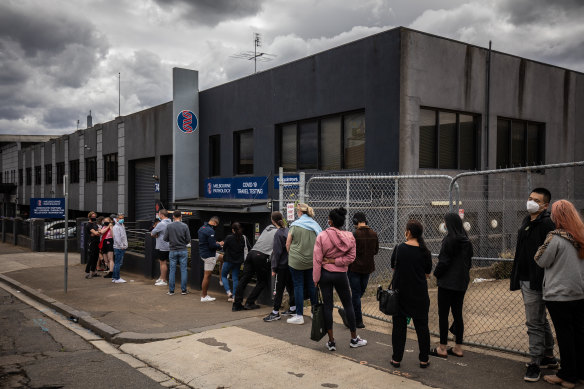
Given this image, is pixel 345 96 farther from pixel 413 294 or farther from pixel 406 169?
pixel 413 294

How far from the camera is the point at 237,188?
1688cm

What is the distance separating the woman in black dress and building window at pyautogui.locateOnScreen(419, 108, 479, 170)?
24.0 feet

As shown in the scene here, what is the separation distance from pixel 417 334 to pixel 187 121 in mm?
15261

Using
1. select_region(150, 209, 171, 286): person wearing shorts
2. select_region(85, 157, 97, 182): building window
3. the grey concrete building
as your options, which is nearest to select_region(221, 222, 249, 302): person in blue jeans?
the grey concrete building

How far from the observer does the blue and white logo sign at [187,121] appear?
1914 cm

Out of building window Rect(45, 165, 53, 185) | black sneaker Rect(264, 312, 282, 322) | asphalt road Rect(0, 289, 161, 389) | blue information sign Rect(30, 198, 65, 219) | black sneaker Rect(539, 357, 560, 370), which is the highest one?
building window Rect(45, 165, 53, 185)

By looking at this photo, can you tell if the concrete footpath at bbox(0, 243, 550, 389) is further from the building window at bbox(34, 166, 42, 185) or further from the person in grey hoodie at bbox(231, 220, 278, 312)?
the building window at bbox(34, 166, 42, 185)

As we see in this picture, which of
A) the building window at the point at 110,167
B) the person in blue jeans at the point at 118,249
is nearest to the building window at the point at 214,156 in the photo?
the person in blue jeans at the point at 118,249

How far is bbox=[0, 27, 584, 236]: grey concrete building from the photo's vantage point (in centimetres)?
1236

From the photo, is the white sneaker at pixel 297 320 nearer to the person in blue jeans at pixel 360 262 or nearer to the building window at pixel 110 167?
the person in blue jeans at pixel 360 262

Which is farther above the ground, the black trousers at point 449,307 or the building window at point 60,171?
the building window at point 60,171

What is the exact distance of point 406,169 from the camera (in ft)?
39.4

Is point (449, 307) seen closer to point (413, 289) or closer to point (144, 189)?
point (413, 289)

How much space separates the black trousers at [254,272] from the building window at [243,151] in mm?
8286
